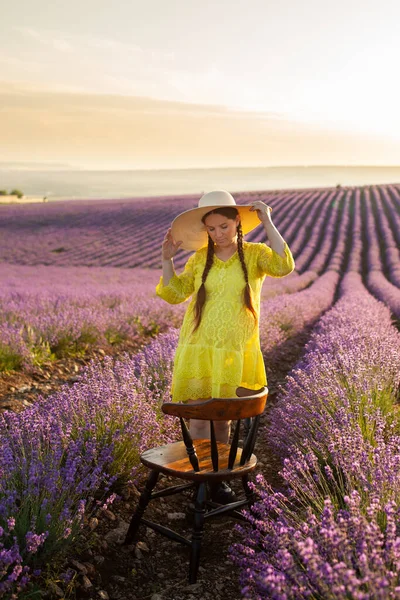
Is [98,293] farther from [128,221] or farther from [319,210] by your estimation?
[319,210]

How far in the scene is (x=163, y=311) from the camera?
8.98 meters

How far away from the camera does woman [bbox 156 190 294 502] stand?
298 centimetres

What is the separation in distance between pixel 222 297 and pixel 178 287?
0.32 m

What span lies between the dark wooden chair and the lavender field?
188 mm

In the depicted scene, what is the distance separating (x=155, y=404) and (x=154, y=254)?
806 inches

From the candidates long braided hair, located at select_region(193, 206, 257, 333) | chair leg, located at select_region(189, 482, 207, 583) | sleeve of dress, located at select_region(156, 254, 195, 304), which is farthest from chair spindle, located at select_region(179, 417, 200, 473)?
sleeve of dress, located at select_region(156, 254, 195, 304)

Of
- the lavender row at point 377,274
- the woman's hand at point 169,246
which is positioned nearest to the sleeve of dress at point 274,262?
the woman's hand at point 169,246

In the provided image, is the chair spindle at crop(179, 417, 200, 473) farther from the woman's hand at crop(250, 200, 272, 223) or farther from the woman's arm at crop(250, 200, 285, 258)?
the woman's hand at crop(250, 200, 272, 223)

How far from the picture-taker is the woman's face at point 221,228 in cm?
309

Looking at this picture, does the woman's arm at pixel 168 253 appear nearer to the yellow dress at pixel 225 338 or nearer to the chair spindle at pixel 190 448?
the yellow dress at pixel 225 338

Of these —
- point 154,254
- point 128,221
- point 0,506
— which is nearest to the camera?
point 0,506

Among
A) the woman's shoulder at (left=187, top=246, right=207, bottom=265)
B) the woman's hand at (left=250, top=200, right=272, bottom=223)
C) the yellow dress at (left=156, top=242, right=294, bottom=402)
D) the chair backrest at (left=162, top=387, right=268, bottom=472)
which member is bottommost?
the chair backrest at (left=162, top=387, right=268, bottom=472)

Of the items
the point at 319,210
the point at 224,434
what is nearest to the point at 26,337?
the point at 224,434

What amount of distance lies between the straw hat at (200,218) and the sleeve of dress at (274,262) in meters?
0.19
